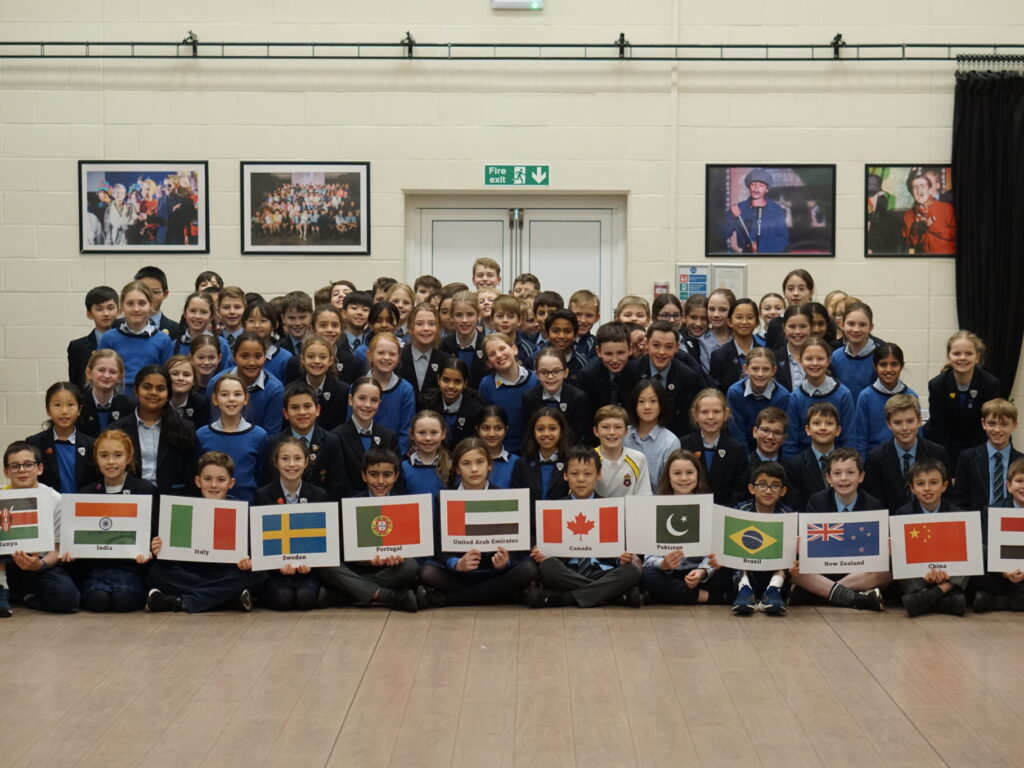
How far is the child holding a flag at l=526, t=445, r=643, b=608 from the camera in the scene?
22.7ft

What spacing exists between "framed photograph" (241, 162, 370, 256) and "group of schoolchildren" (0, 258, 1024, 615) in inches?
95.7

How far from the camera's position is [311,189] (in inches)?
418

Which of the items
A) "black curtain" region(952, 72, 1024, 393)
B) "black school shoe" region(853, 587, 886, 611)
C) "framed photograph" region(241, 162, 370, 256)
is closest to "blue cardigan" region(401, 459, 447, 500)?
"black school shoe" region(853, 587, 886, 611)

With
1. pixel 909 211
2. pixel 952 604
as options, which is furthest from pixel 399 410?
pixel 909 211

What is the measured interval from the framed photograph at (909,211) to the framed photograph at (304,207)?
4173 millimetres

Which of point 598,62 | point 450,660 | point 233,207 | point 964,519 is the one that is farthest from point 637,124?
point 450,660

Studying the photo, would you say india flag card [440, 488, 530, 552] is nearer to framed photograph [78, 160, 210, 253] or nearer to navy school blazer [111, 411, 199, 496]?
navy school blazer [111, 411, 199, 496]

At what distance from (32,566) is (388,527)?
1.86m

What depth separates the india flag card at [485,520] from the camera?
6.90 meters

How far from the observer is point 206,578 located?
6891 millimetres

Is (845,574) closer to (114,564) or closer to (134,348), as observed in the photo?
(114,564)

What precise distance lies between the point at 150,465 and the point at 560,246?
4717 mm

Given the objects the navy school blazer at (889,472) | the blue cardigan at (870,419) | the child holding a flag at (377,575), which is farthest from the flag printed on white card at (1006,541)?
the child holding a flag at (377,575)

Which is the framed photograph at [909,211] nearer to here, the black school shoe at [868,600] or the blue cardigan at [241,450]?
the black school shoe at [868,600]
